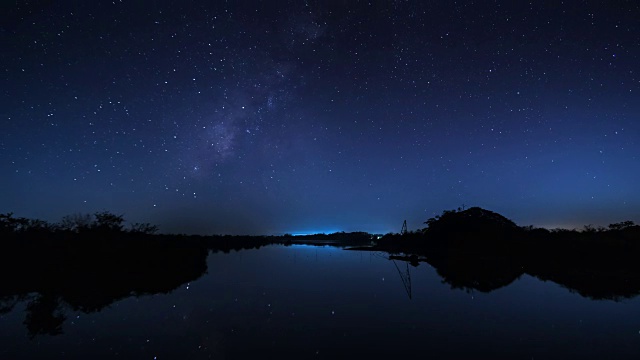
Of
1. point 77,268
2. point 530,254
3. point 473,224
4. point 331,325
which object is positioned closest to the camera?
point 331,325

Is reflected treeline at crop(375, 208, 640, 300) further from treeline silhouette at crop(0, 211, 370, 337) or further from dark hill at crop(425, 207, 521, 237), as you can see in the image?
treeline silhouette at crop(0, 211, 370, 337)

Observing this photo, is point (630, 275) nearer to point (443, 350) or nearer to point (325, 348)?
point (443, 350)

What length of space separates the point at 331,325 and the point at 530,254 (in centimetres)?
4013

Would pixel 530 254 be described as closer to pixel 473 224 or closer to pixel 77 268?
pixel 473 224

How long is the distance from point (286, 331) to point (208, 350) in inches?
131

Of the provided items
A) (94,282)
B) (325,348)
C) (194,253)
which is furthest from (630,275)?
(194,253)

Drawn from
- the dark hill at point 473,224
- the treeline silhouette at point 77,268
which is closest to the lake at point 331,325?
the treeline silhouette at point 77,268

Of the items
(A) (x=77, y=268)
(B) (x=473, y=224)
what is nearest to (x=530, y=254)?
(B) (x=473, y=224)

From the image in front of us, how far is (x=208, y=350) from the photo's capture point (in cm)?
1146

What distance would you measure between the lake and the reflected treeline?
12.3 ft

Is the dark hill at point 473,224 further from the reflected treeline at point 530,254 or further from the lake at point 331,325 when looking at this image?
the lake at point 331,325

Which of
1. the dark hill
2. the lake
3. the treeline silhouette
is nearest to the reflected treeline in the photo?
the dark hill

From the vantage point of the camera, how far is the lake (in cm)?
1145

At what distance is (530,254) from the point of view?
1759 inches
